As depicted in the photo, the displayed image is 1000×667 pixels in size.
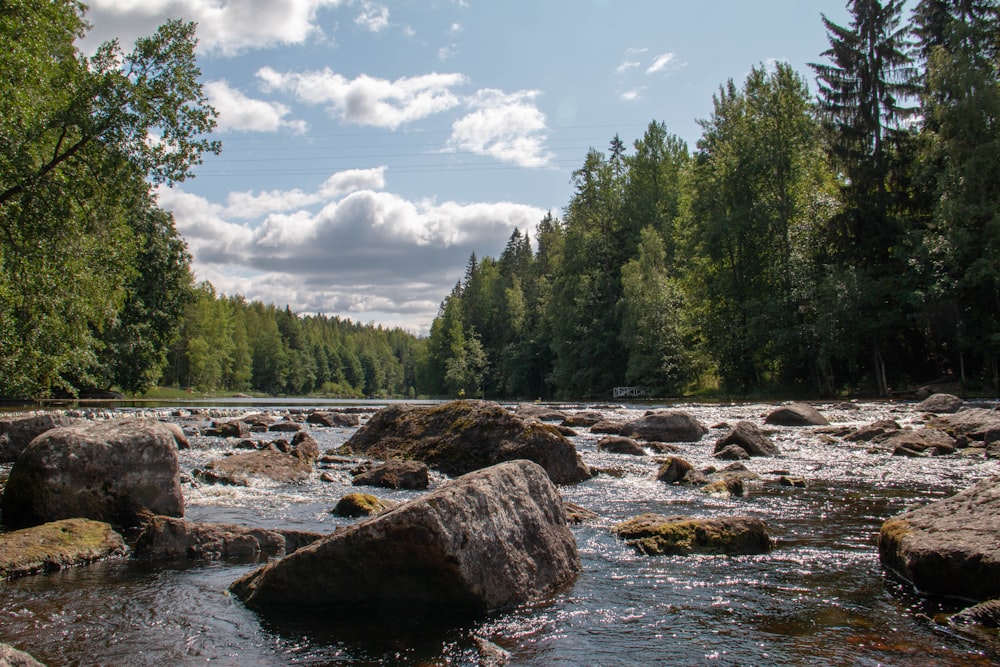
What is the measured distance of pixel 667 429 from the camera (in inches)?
814

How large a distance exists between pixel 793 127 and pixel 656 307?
17.2 m

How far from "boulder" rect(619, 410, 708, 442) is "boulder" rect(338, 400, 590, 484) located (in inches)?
310

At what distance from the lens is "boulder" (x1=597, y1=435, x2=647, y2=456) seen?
56.5 ft

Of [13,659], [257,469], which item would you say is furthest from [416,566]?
[257,469]

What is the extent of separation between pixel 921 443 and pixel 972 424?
11.5 ft

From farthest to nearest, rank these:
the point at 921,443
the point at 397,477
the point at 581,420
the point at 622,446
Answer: the point at 581,420 < the point at 622,446 < the point at 921,443 < the point at 397,477

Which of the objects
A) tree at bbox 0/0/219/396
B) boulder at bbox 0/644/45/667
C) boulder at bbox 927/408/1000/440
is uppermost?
tree at bbox 0/0/219/396

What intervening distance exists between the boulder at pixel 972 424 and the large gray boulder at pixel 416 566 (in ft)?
51.9

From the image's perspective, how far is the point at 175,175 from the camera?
16.7 metres

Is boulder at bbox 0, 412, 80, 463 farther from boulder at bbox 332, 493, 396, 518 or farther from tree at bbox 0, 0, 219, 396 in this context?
boulder at bbox 332, 493, 396, 518

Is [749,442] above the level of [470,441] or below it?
below

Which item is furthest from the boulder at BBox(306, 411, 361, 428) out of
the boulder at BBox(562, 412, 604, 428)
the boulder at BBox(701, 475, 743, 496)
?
the boulder at BBox(701, 475, 743, 496)

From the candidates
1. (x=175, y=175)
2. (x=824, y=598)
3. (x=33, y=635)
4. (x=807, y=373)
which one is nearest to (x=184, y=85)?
(x=175, y=175)

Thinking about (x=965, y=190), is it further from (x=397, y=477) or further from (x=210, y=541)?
(x=210, y=541)
